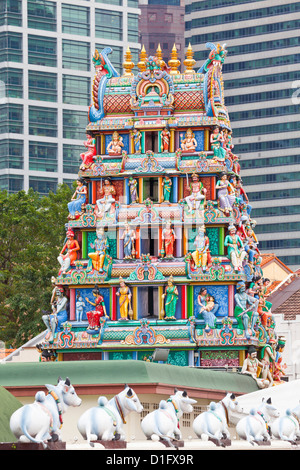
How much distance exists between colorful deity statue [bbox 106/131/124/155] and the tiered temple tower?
0.05 metres

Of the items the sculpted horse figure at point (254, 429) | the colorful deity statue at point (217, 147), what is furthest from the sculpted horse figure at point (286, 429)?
the colorful deity statue at point (217, 147)

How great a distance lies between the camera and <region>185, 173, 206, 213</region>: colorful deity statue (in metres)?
74.9

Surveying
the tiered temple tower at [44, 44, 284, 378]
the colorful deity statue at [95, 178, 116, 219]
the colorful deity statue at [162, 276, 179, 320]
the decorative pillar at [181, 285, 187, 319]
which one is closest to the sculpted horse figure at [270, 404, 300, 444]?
the tiered temple tower at [44, 44, 284, 378]

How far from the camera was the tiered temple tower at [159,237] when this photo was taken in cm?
7394

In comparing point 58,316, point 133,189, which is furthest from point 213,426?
point 133,189

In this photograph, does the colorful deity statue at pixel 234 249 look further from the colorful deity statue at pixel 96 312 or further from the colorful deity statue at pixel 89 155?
the colorful deity statue at pixel 89 155

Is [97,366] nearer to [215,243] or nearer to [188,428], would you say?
[188,428]

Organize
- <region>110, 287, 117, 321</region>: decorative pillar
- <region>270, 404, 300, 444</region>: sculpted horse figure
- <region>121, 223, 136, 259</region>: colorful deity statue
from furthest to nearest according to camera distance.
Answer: <region>110, 287, 117, 321</region>: decorative pillar → <region>121, 223, 136, 259</region>: colorful deity statue → <region>270, 404, 300, 444</region>: sculpted horse figure

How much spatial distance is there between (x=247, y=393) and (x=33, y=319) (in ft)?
152

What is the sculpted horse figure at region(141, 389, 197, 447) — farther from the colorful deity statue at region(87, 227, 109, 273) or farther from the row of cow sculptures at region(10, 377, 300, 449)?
the colorful deity statue at region(87, 227, 109, 273)

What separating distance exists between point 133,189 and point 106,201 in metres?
1.38

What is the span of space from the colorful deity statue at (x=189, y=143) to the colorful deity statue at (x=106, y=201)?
3.83 m

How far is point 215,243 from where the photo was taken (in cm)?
7512
